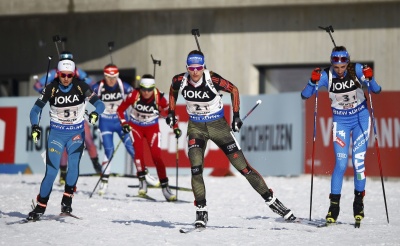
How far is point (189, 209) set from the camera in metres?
15.2

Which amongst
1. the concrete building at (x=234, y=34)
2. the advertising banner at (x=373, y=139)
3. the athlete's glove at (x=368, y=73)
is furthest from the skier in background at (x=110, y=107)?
the concrete building at (x=234, y=34)

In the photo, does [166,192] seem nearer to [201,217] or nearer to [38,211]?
[38,211]

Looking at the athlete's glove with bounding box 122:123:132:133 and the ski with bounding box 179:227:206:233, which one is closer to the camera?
the ski with bounding box 179:227:206:233

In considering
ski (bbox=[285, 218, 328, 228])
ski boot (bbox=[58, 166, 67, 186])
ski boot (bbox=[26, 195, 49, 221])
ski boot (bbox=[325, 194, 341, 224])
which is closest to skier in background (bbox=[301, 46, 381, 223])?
ski boot (bbox=[325, 194, 341, 224])

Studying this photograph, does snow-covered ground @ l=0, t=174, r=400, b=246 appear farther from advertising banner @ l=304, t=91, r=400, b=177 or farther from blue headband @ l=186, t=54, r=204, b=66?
blue headband @ l=186, t=54, r=204, b=66

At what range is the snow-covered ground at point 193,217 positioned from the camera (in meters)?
11.4

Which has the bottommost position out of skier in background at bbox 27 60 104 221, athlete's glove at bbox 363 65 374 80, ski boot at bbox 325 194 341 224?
ski boot at bbox 325 194 341 224

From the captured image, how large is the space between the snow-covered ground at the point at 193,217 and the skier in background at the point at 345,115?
1.37ft

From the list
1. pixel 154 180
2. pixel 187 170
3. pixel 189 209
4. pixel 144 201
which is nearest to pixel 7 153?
pixel 187 170

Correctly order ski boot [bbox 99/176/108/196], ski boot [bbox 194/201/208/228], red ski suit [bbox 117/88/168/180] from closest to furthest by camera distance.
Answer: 1. ski boot [bbox 194/201/208/228]
2. red ski suit [bbox 117/88/168/180]
3. ski boot [bbox 99/176/108/196]

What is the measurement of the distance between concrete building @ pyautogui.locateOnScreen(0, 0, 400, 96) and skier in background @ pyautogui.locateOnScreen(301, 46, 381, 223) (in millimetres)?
12133

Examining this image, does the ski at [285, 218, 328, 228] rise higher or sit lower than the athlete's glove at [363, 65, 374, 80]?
lower

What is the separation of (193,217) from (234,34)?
13000 millimetres

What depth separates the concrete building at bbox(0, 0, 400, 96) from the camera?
25344 mm
